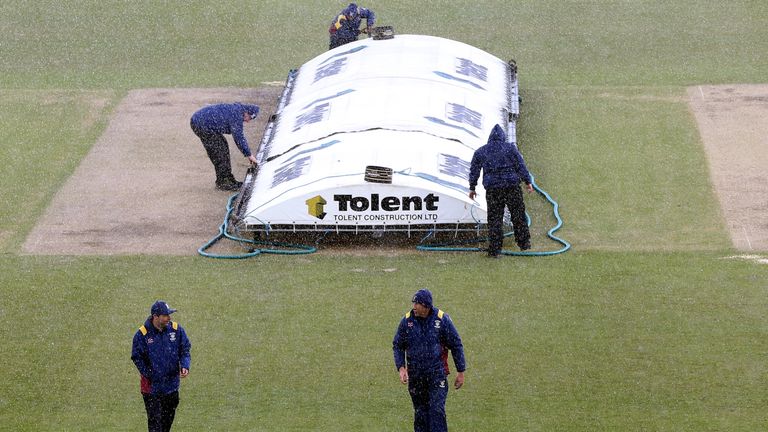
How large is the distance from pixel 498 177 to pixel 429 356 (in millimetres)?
5465

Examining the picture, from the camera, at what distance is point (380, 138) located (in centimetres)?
1945

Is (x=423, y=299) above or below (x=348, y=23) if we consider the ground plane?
below

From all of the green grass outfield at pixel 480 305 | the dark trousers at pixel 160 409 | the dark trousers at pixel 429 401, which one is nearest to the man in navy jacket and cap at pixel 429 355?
the dark trousers at pixel 429 401

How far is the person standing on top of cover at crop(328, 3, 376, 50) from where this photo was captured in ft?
84.3

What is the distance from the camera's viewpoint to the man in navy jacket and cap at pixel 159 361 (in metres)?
12.7

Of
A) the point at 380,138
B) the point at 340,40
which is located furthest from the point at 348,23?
the point at 380,138

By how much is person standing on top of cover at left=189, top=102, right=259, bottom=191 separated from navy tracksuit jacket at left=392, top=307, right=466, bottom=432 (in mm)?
8177

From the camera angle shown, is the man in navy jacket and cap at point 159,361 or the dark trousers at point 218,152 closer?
the man in navy jacket and cap at point 159,361

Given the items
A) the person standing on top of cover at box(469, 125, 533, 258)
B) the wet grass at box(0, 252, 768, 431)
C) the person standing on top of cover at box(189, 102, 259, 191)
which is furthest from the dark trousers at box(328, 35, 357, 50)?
the wet grass at box(0, 252, 768, 431)

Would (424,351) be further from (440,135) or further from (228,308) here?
(440,135)

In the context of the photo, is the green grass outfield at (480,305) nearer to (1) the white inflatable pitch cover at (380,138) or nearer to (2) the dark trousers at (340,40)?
(1) the white inflatable pitch cover at (380,138)

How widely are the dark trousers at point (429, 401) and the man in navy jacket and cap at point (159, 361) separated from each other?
226cm

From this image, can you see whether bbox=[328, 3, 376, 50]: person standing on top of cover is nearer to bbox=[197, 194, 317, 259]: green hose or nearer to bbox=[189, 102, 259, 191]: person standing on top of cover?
bbox=[189, 102, 259, 191]: person standing on top of cover

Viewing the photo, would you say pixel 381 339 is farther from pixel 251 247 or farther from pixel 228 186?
pixel 228 186
